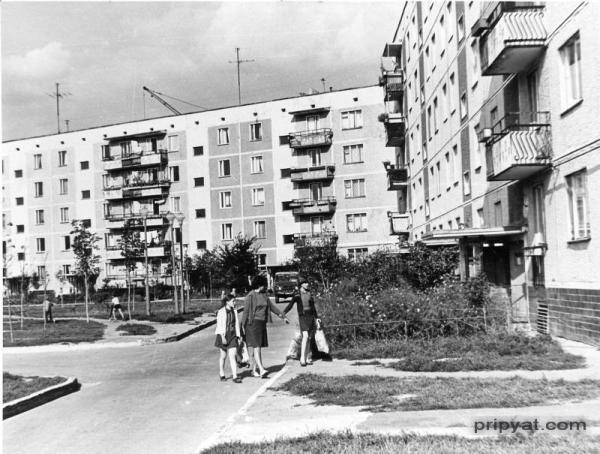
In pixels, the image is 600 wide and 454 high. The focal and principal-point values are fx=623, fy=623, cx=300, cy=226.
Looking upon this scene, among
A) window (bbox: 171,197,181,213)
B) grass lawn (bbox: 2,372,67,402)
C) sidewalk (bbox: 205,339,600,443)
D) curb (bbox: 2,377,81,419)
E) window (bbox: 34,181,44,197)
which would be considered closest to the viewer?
sidewalk (bbox: 205,339,600,443)

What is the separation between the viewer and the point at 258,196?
5556 centimetres

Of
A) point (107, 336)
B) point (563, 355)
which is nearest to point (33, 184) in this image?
point (107, 336)

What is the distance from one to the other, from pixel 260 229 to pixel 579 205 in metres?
42.8

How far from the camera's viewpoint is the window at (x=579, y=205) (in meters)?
13.5

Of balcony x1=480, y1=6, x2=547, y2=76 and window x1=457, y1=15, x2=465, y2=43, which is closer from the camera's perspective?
balcony x1=480, y1=6, x2=547, y2=76

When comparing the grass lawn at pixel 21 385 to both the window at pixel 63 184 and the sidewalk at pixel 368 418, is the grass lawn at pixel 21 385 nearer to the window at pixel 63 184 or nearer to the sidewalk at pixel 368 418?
the sidewalk at pixel 368 418

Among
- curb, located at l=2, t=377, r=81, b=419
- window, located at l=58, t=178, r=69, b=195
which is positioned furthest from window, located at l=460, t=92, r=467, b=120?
window, located at l=58, t=178, r=69, b=195

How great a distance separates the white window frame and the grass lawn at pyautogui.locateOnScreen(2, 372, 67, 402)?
43.9 m

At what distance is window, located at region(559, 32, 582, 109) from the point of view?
1372 centimetres

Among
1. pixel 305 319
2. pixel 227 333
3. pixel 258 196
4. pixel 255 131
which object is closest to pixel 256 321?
pixel 227 333

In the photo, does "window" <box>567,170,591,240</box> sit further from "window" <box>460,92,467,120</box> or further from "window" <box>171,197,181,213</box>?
"window" <box>171,197,181,213</box>

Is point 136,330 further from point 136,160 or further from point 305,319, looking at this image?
point 136,160

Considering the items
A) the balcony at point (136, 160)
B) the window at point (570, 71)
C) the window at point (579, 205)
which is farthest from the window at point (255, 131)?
the window at point (579, 205)

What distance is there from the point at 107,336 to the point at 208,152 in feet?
110
